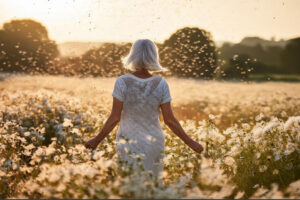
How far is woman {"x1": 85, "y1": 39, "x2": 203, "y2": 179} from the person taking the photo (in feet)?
13.4

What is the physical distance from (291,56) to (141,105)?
5022 centimetres

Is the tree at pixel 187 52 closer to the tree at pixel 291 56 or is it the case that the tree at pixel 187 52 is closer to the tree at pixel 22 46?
the tree at pixel 22 46

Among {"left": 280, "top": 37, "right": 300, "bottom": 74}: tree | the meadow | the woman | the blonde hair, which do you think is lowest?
{"left": 280, "top": 37, "right": 300, "bottom": 74}: tree

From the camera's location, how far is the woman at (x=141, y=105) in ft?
13.4

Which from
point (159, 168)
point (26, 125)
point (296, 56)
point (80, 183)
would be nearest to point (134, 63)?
point (159, 168)

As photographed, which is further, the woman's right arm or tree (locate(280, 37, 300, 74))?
tree (locate(280, 37, 300, 74))

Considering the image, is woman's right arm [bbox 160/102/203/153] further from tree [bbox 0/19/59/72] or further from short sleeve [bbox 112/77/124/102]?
tree [bbox 0/19/59/72]

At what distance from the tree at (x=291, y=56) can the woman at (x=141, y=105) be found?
48525 mm

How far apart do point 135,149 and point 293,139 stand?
2033 millimetres

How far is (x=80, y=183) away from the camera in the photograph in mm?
3002

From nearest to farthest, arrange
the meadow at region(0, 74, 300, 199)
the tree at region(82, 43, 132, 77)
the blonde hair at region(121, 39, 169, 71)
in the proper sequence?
the meadow at region(0, 74, 300, 199), the blonde hair at region(121, 39, 169, 71), the tree at region(82, 43, 132, 77)

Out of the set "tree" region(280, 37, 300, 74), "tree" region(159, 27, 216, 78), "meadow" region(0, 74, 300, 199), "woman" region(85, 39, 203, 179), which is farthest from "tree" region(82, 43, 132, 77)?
"tree" region(280, 37, 300, 74)

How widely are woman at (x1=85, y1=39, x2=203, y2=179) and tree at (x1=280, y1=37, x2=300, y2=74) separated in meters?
48.5

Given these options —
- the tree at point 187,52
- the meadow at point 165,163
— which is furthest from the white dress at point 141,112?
the tree at point 187,52
